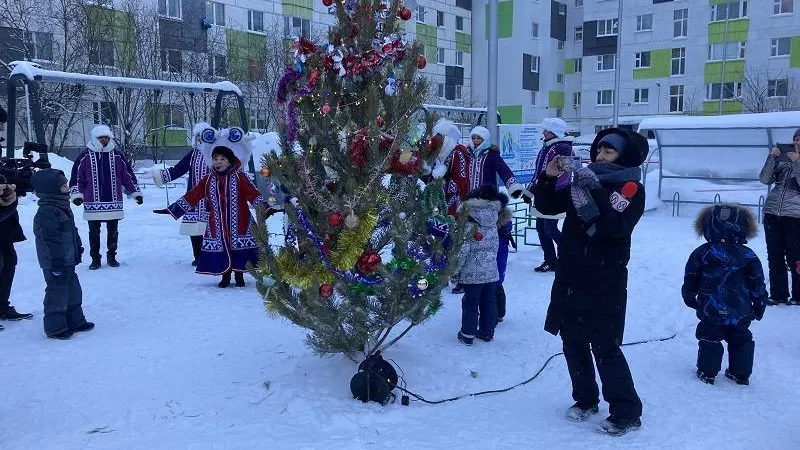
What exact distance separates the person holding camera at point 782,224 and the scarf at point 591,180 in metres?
3.56

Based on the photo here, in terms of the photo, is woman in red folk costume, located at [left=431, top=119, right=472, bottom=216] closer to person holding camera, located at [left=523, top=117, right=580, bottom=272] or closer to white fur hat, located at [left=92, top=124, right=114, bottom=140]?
person holding camera, located at [left=523, top=117, right=580, bottom=272]

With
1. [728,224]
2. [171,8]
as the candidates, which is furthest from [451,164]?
[171,8]

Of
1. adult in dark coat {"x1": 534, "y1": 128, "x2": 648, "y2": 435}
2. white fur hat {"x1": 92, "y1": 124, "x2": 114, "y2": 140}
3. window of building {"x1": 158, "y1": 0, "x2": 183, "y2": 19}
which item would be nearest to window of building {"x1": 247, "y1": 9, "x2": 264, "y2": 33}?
window of building {"x1": 158, "y1": 0, "x2": 183, "y2": 19}

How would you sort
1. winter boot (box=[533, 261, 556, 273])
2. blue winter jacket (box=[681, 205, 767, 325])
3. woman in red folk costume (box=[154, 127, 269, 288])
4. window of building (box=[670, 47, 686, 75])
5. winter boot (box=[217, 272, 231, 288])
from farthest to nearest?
1. window of building (box=[670, 47, 686, 75])
2. winter boot (box=[533, 261, 556, 273])
3. winter boot (box=[217, 272, 231, 288])
4. woman in red folk costume (box=[154, 127, 269, 288])
5. blue winter jacket (box=[681, 205, 767, 325])

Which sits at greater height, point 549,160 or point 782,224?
point 549,160

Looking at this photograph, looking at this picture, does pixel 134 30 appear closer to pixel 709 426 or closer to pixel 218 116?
pixel 218 116

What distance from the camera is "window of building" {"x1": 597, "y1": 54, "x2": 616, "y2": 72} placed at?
135ft

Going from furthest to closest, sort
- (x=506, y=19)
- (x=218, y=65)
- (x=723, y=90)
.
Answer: (x=506, y=19) < (x=723, y=90) < (x=218, y=65)

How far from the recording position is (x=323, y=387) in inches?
156

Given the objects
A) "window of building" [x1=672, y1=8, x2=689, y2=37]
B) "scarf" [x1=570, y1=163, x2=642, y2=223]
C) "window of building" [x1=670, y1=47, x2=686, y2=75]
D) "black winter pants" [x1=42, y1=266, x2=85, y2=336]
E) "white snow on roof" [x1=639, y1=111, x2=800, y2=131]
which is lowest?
"black winter pants" [x1=42, y1=266, x2=85, y2=336]

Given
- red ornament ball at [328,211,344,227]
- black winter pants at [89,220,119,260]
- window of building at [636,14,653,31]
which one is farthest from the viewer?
window of building at [636,14,653,31]

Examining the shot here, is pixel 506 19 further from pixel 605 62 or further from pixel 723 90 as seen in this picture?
pixel 723 90

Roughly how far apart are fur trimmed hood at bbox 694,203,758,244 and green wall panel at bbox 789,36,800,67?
36.5 meters

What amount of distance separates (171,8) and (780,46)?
32.4 m
